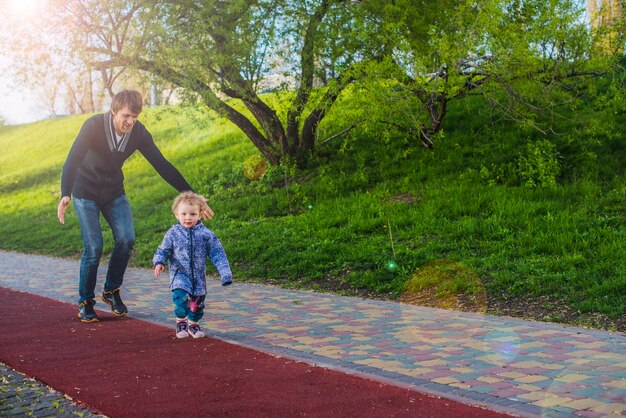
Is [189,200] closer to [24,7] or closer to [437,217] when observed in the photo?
[437,217]

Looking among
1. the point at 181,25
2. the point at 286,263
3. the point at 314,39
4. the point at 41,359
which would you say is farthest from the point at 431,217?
the point at 41,359

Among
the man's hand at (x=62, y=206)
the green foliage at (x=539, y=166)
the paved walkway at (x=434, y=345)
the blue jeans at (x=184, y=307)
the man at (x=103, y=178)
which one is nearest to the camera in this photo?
the paved walkway at (x=434, y=345)

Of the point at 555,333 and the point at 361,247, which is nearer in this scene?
the point at 555,333

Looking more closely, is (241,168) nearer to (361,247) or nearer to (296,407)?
(361,247)

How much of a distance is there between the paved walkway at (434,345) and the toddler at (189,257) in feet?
1.35

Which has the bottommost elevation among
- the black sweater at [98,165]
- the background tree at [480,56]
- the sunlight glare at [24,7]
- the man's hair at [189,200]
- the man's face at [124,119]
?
the man's hair at [189,200]

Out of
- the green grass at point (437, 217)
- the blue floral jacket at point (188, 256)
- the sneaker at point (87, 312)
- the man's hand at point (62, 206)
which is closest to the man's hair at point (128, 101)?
the man's hand at point (62, 206)

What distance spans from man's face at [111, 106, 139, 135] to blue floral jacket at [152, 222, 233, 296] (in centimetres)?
124

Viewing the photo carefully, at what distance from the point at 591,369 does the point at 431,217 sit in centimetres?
735

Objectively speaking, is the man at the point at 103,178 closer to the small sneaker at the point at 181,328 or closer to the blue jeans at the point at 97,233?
the blue jeans at the point at 97,233

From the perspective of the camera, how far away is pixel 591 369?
5551 millimetres

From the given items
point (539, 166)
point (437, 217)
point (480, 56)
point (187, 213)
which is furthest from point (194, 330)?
point (539, 166)

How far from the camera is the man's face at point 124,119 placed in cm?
740

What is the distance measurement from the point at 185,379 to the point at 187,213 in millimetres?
1930
